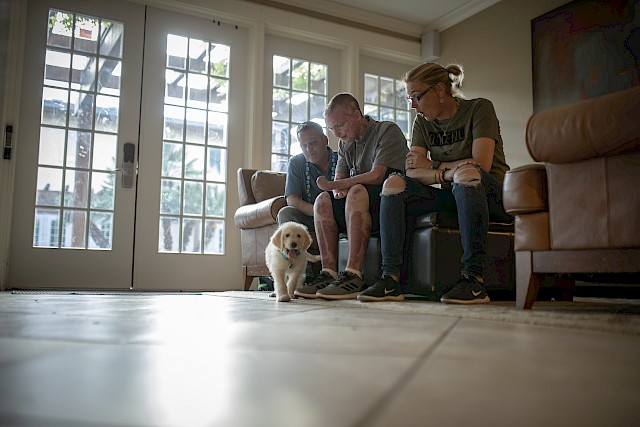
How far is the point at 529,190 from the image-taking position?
1.57 m

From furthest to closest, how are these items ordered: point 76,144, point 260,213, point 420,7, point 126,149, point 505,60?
point 420,7
point 505,60
point 126,149
point 76,144
point 260,213

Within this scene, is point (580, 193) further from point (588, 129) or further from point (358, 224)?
point (358, 224)

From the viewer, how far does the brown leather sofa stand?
1.35 meters

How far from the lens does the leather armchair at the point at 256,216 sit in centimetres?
336

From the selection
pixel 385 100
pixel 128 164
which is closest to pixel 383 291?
pixel 128 164

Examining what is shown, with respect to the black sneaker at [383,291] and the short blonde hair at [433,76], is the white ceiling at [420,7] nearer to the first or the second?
the short blonde hair at [433,76]

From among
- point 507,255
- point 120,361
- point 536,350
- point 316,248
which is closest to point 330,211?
point 316,248

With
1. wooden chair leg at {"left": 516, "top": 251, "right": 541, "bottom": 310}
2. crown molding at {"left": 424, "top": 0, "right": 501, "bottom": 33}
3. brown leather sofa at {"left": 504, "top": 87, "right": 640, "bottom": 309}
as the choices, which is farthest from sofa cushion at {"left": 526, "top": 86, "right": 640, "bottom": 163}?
crown molding at {"left": 424, "top": 0, "right": 501, "bottom": 33}

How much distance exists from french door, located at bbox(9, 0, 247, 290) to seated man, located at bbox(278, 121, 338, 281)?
1684mm

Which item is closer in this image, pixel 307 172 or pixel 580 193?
pixel 580 193

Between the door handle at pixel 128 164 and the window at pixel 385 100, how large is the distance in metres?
2.10

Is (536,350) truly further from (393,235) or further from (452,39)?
(452,39)

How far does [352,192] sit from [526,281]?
0.84m

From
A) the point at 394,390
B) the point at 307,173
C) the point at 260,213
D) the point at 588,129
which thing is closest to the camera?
the point at 394,390
